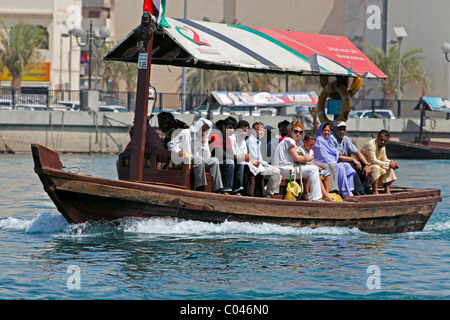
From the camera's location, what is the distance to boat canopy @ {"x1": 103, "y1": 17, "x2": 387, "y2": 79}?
10.8 meters

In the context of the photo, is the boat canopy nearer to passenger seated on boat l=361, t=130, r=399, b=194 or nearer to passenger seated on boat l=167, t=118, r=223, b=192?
passenger seated on boat l=167, t=118, r=223, b=192

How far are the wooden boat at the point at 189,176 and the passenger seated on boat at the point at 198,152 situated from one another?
142mm

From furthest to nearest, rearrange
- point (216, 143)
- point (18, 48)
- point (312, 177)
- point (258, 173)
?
point (18, 48) < point (312, 177) < point (258, 173) < point (216, 143)

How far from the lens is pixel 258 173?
11.7 metres

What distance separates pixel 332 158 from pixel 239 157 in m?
1.60

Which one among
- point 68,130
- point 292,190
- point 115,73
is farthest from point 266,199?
point 115,73

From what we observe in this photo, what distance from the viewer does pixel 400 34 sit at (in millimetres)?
42250

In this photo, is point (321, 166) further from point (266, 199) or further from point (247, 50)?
point (247, 50)

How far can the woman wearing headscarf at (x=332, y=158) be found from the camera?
12.1m

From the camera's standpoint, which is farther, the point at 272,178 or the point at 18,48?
the point at 18,48

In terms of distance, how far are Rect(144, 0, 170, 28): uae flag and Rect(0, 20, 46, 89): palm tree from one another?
36.2m

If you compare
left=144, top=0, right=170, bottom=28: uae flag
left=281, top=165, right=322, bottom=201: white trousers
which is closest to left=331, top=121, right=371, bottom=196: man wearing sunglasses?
left=281, top=165, right=322, bottom=201: white trousers

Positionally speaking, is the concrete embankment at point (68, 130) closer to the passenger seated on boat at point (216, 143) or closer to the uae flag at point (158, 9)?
A: the passenger seated on boat at point (216, 143)

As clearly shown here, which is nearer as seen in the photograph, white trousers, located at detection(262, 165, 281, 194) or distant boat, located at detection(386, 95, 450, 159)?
white trousers, located at detection(262, 165, 281, 194)
